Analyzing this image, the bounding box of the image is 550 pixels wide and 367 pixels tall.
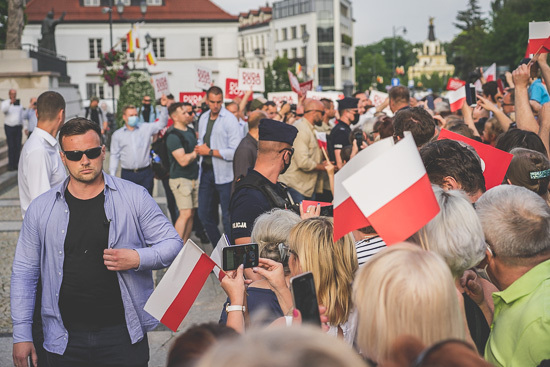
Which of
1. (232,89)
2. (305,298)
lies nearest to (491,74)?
(232,89)

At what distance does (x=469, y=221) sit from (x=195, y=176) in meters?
7.14

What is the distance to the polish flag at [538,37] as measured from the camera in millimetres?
6359

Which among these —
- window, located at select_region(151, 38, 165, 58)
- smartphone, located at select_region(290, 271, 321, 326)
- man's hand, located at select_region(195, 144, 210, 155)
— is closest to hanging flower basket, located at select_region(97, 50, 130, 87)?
man's hand, located at select_region(195, 144, 210, 155)

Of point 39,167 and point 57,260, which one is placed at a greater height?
point 39,167

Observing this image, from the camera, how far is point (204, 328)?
1.93 m

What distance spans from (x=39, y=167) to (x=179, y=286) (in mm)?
2233

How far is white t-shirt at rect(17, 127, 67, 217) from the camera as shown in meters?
5.15

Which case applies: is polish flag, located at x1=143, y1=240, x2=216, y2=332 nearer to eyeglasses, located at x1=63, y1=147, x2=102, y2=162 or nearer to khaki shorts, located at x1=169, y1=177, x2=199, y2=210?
eyeglasses, located at x1=63, y1=147, x2=102, y2=162

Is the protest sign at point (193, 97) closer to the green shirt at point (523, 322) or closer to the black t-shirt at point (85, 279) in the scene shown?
the black t-shirt at point (85, 279)

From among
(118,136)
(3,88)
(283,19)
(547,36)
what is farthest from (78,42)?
(547,36)

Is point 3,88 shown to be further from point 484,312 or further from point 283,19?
point 283,19

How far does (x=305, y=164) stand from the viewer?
9.02 m

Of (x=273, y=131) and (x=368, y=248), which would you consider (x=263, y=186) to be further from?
(x=368, y=248)

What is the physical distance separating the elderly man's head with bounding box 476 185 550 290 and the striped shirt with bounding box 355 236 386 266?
0.76 m
